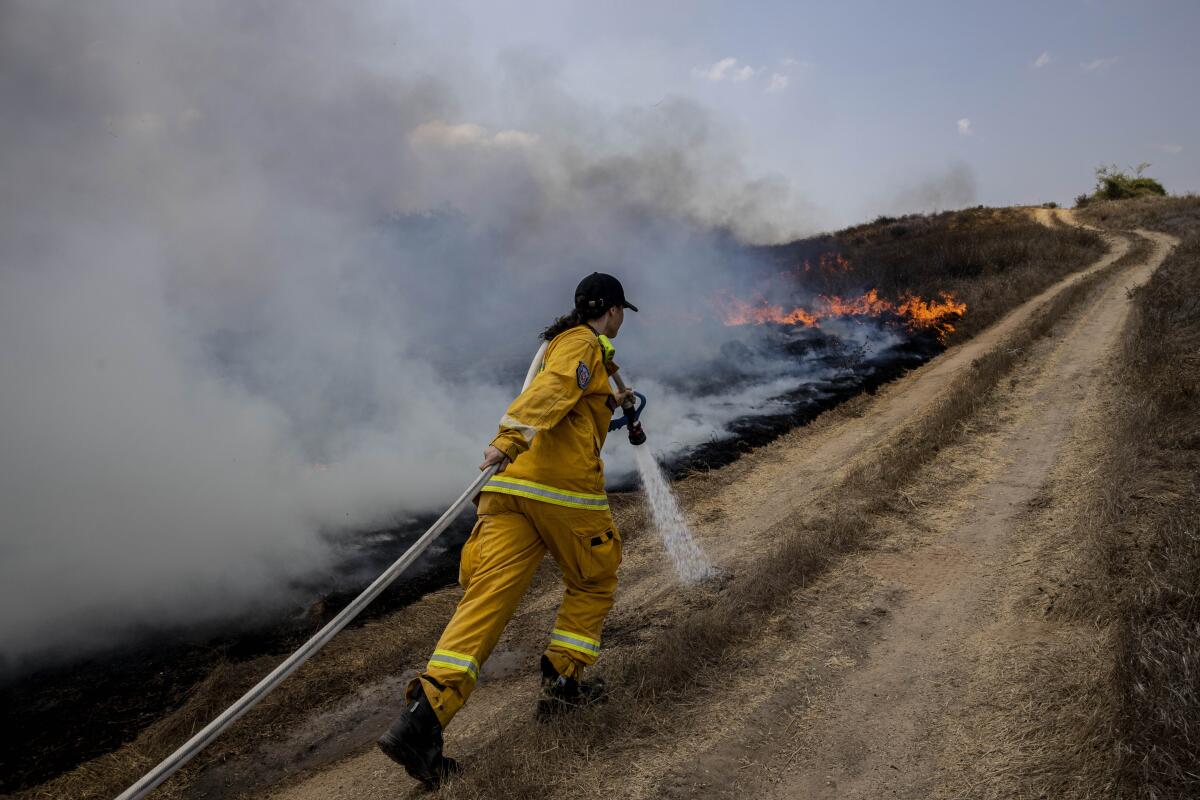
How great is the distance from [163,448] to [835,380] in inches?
368

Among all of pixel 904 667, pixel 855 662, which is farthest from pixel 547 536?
pixel 904 667

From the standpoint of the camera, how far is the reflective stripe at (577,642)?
3.27m

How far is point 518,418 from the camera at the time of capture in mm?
2922

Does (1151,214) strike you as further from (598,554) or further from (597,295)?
(598,554)

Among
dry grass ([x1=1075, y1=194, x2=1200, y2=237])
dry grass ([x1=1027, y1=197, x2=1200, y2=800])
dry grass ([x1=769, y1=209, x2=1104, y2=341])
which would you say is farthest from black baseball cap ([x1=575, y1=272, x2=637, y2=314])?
dry grass ([x1=1075, y1=194, x2=1200, y2=237])

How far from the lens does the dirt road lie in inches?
112

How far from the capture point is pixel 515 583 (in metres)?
3.07

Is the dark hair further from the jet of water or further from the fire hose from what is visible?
the jet of water

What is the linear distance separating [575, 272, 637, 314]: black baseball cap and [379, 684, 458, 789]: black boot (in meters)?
1.87

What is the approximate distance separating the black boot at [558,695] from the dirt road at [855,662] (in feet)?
1.10

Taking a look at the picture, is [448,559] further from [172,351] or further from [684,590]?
[172,351]

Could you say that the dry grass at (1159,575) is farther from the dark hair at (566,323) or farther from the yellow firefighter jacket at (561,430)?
the dark hair at (566,323)

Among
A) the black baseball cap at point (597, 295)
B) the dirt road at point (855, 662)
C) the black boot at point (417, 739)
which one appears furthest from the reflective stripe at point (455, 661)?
the black baseball cap at point (597, 295)

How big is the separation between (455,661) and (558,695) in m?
0.71
